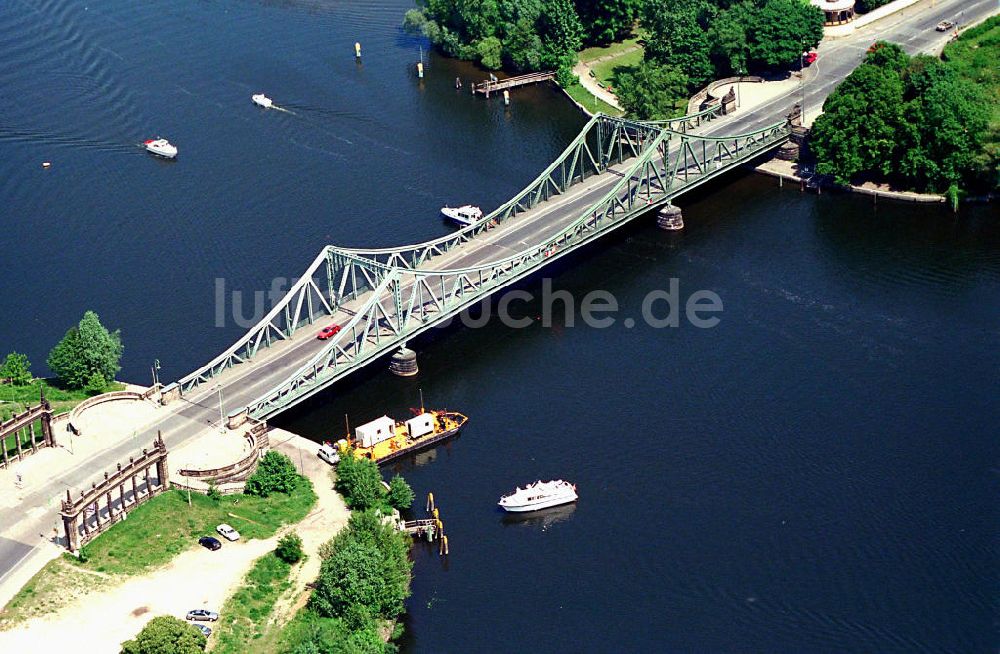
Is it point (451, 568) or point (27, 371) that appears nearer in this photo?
point (451, 568)

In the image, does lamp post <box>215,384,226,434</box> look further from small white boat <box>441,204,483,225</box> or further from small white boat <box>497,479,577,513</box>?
small white boat <box>441,204,483,225</box>

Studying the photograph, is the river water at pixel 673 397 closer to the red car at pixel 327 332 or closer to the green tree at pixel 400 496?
the green tree at pixel 400 496

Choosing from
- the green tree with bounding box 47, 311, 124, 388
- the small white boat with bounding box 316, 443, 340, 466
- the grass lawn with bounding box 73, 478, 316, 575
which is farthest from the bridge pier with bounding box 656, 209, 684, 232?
the green tree with bounding box 47, 311, 124, 388

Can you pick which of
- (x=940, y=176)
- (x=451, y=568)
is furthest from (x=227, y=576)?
(x=940, y=176)

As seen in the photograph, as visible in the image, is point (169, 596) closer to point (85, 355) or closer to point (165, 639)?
point (165, 639)

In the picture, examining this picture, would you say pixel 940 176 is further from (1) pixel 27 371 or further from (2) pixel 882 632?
(1) pixel 27 371

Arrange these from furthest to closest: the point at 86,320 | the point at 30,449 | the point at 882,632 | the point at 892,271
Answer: the point at 892,271 < the point at 86,320 < the point at 30,449 < the point at 882,632

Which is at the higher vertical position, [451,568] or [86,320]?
[86,320]
